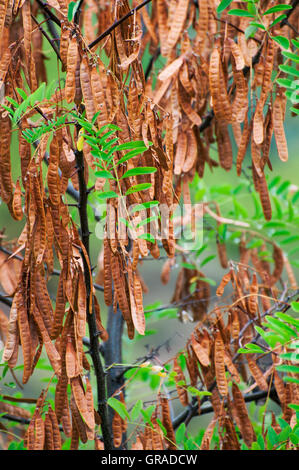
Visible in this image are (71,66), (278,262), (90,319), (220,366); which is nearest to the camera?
(71,66)

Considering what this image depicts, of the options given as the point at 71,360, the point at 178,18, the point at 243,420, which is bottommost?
the point at 243,420

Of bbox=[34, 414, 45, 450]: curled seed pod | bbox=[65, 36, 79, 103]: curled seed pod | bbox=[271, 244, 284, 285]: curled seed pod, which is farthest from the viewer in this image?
bbox=[271, 244, 284, 285]: curled seed pod

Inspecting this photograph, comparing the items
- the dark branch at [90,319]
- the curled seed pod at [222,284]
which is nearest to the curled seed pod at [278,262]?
the curled seed pod at [222,284]

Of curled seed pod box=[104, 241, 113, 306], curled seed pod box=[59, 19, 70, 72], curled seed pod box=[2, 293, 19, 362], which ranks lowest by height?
curled seed pod box=[2, 293, 19, 362]

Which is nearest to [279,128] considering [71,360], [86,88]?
[86,88]

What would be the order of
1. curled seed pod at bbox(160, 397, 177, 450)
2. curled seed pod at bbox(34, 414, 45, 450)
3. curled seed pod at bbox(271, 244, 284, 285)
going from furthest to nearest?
curled seed pod at bbox(271, 244, 284, 285) → curled seed pod at bbox(160, 397, 177, 450) → curled seed pod at bbox(34, 414, 45, 450)

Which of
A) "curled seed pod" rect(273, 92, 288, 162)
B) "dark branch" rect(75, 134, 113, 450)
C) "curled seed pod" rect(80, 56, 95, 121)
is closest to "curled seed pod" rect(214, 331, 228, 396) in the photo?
"dark branch" rect(75, 134, 113, 450)

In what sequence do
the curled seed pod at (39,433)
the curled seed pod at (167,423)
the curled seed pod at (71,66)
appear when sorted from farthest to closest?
the curled seed pod at (167,423) < the curled seed pod at (39,433) < the curled seed pod at (71,66)

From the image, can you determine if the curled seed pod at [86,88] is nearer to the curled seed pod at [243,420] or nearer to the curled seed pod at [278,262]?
the curled seed pod at [243,420]

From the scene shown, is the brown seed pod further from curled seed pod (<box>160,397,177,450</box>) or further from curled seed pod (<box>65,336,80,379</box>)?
curled seed pod (<box>160,397,177,450</box>)

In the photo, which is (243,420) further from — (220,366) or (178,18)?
(178,18)

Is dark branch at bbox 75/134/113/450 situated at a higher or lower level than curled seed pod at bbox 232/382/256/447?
higher

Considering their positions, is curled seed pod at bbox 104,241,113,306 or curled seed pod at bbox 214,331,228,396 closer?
curled seed pod at bbox 104,241,113,306

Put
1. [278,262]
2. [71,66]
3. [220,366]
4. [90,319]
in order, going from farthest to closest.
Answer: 1. [278,262]
2. [220,366]
3. [90,319]
4. [71,66]
